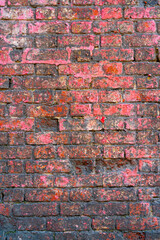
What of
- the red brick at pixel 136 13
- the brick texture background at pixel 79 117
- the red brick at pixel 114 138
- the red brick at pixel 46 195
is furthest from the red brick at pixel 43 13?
the red brick at pixel 46 195

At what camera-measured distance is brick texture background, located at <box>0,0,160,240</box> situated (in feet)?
5.17

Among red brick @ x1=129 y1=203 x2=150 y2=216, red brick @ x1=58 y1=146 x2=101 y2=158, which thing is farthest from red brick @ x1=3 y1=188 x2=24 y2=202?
red brick @ x1=129 y1=203 x2=150 y2=216

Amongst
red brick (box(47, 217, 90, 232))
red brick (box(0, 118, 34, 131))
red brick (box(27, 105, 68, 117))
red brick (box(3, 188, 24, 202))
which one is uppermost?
red brick (box(27, 105, 68, 117))

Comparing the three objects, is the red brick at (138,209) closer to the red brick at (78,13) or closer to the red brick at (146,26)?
the red brick at (146,26)

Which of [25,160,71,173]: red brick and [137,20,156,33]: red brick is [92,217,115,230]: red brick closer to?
[25,160,71,173]: red brick

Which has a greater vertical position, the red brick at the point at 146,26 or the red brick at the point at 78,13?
the red brick at the point at 78,13

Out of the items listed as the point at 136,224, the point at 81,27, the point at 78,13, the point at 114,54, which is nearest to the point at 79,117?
the point at 114,54

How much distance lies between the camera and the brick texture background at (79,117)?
158 centimetres

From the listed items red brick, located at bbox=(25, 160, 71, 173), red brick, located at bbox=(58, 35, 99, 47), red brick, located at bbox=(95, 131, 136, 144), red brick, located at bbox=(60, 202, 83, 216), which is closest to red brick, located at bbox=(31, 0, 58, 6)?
red brick, located at bbox=(58, 35, 99, 47)

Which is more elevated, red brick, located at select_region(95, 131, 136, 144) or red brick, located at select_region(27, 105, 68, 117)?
red brick, located at select_region(27, 105, 68, 117)

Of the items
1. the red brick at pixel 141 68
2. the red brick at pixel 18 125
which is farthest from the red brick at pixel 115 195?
the red brick at pixel 141 68

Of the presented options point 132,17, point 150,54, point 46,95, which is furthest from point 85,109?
point 132,17

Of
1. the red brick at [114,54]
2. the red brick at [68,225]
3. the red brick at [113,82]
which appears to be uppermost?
the red brick at [114,54]

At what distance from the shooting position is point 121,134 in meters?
1.60
